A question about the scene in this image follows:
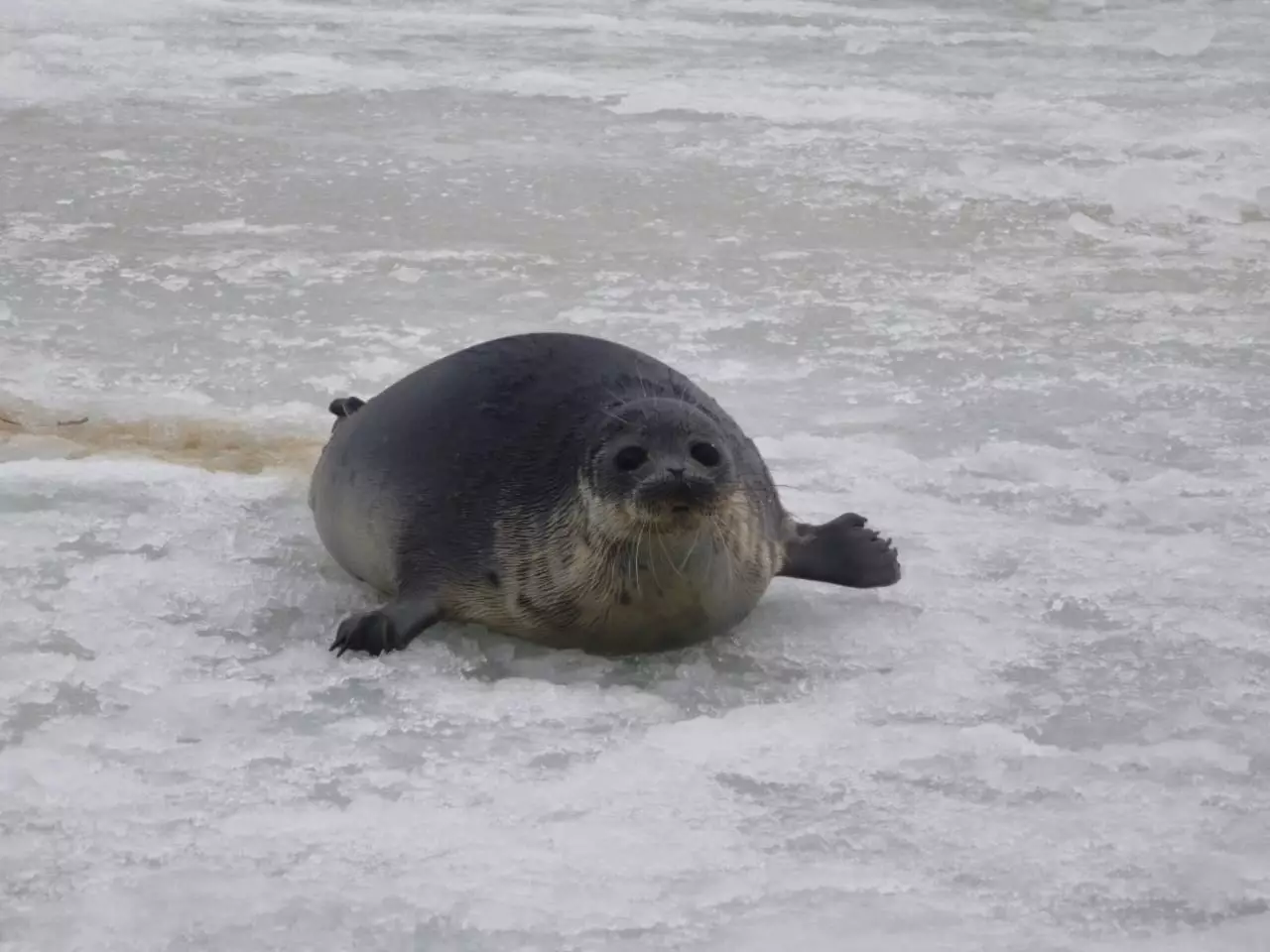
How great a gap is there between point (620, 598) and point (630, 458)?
9.4 inches

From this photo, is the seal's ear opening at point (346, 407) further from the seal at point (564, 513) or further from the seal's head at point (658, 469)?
the seal's head at point (658, 469)

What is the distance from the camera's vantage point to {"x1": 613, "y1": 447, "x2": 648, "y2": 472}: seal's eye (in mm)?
2750

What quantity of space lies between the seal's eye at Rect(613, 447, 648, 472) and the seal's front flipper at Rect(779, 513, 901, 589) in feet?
1.77

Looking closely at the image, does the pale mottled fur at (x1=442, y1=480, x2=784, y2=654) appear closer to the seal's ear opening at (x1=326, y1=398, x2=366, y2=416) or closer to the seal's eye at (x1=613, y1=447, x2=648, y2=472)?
the seal's eye at (x1=613, y1=447, x2=648, y2=472)

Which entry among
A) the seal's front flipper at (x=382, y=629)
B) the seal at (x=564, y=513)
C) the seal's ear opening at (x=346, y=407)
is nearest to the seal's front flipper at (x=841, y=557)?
the seal at (x=564, y=513)

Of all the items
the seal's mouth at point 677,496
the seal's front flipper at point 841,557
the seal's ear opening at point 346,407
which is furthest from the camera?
the seal's ear opening at point 346,407

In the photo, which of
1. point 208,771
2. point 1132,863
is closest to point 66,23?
point 208,771

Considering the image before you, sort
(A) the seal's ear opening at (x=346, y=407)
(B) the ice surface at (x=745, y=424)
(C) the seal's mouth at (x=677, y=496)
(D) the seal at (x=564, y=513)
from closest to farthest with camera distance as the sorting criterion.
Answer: (B) the ice surface at (x=745, y=424)
(C) the seal's mouth at (x=677, y=496)
(D) the seal at (x=564, y=513)
(A) the seal's ear opening at (x=346, y=407)

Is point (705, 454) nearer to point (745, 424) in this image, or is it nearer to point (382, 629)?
point (382, 629)

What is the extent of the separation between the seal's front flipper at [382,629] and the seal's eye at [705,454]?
55cm

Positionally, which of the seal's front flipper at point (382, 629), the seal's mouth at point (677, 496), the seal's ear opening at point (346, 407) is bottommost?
the seal's front flipper at point (382, 629)

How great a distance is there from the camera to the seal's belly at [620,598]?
2.84 meters

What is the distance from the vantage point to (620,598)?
2844mm

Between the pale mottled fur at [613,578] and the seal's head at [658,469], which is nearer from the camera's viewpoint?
the seal's head at [658,469]
